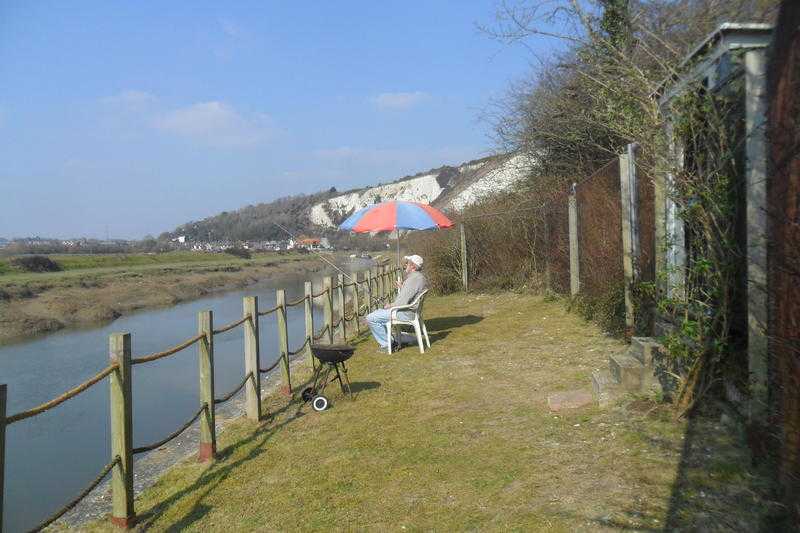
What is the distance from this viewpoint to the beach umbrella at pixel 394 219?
365 inches

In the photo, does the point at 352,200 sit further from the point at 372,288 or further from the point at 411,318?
the point at 411,318

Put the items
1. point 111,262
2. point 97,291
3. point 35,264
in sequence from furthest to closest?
point 111,262 → point 35,264 → point 97,291

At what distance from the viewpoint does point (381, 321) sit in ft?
28.3

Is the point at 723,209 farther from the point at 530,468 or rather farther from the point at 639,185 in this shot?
the point at 639,185

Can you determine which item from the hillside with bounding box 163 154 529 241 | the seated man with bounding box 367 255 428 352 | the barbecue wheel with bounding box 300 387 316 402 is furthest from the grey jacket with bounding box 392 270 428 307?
the hillside with bounding box 163 154 529 241

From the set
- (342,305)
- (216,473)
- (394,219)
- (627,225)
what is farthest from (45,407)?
(342,305)

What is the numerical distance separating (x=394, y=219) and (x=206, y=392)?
4.51 meters

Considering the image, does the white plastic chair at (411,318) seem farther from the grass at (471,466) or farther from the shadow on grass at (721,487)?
the shadow on grass at (721,487)

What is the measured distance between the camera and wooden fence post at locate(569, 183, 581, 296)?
10.1 metres

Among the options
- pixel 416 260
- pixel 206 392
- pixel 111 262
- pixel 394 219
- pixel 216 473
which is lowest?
pixel 216 473

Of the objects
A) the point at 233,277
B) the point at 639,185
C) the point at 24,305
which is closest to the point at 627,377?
the point at 639,185

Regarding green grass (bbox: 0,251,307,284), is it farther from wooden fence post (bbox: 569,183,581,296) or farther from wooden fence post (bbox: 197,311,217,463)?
wooden fence post (bbox: 197,311,217,463)

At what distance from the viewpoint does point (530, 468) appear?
401 centimetres

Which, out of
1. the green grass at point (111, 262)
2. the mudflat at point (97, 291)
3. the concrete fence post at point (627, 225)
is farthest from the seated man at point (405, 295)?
the green grass at point (111, 262)
